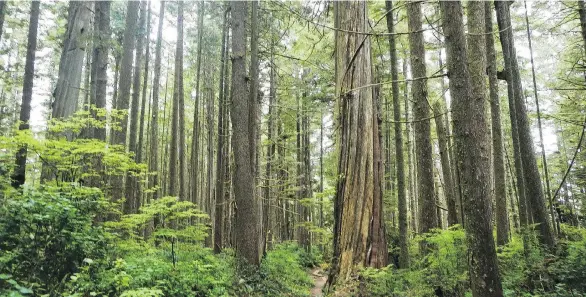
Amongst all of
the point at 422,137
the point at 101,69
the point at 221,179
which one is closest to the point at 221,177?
the point at 221,179

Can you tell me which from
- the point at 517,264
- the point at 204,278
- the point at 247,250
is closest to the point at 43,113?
the point at 247,250

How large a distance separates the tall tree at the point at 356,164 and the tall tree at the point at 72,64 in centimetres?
596

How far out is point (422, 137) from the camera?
8047 mm

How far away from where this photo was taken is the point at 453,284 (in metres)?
5.71

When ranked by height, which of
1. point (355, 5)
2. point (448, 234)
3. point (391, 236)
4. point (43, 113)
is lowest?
point (391, 236)

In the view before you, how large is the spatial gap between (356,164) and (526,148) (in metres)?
5.05

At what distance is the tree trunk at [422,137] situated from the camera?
7.84 metres

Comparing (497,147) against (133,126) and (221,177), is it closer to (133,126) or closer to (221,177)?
(221,177)

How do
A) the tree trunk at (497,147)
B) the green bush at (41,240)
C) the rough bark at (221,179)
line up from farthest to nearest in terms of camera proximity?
the rough bark at (221,179) < the tree trunk at (497,147) < the green bush at (41,240)

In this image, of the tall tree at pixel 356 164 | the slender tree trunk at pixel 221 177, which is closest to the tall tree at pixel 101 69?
the slender tree trunk at pixel 221 177

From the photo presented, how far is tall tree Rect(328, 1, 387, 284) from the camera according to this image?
18.3 feet

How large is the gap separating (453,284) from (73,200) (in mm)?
6441

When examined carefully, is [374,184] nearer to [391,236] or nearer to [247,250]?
[247,250]

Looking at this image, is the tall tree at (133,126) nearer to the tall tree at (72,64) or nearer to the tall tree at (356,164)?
the tall tree at (72,64)
